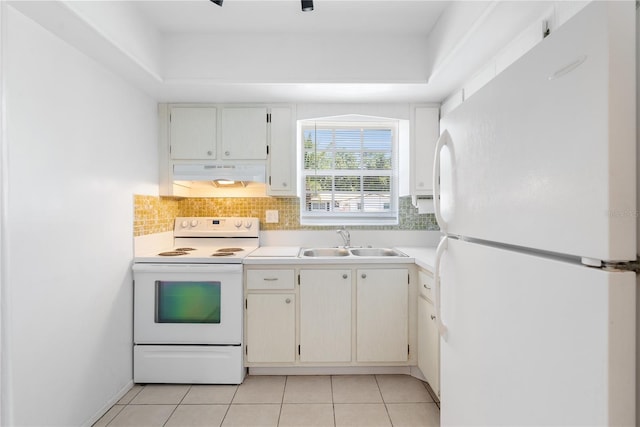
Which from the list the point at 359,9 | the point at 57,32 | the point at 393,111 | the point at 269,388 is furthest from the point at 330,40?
the point at 269,388

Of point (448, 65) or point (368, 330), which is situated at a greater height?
point (448, 65)

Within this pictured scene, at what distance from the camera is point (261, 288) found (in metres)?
2.41

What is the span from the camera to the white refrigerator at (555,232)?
544 millimetres

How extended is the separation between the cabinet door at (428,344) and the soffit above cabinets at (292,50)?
159cm

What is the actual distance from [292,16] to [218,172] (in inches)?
51.1

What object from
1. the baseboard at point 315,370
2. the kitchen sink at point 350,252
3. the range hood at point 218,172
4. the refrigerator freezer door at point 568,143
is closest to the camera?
the refrigerator freezer door at point 568,143

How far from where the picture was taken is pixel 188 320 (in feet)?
7.71

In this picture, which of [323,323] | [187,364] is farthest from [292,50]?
[187,364]

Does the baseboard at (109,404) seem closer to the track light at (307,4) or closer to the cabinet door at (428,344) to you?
the cabinet door at (428,344)

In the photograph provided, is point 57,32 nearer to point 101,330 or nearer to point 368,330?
point 101,330

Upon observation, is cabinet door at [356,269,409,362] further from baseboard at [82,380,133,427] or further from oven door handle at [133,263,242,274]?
baseboard at [82,380,133,427]

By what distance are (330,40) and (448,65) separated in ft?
2.73

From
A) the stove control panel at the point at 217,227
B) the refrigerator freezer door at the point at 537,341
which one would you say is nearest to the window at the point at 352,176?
the stove control panel at the point at 217,227

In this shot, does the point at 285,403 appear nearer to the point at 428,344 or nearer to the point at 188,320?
the point at 188,320
